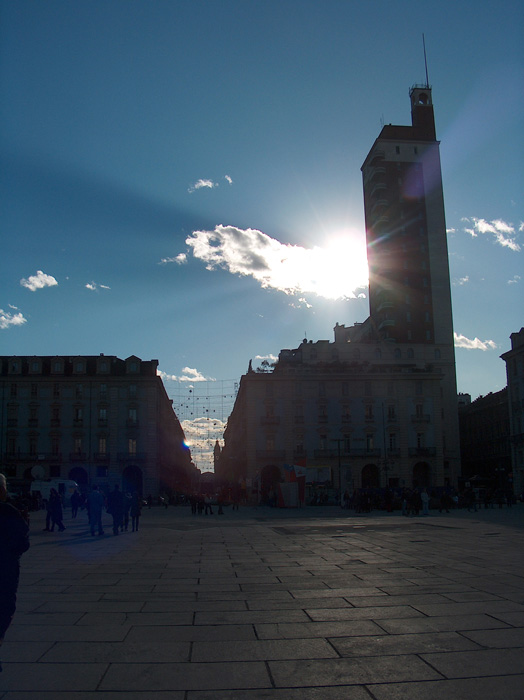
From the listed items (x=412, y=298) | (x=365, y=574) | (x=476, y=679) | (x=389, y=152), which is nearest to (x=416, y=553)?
(x=365, y=574)

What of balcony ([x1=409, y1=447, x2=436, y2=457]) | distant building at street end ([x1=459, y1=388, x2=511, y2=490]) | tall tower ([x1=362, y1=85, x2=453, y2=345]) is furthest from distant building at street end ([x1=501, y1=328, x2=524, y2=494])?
tall tower ([x1=362, y1=85, x2=453, y2=345])

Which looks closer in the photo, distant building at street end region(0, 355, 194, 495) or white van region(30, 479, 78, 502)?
white van region(30, 479, 78, 502)

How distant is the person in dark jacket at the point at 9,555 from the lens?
5129mm

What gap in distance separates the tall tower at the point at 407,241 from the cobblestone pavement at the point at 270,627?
70006 mm

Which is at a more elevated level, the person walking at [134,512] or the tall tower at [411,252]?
the tall tower at [411,252]

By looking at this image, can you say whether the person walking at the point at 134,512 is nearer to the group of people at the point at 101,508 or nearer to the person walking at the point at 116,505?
the group of people at the point at 101,508

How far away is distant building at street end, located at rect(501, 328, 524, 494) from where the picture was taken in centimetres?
5962

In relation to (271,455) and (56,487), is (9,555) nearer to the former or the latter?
(56,487)

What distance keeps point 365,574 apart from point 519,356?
53.1 m

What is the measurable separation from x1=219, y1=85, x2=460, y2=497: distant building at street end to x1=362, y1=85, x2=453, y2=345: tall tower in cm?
14

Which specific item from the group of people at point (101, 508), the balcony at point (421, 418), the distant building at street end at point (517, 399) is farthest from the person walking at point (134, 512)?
the balcony at point (421, 418)

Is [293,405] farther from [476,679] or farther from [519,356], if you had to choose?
[476,679]

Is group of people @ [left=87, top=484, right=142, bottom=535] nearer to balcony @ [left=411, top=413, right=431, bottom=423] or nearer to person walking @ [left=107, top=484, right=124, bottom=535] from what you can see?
person walking @ [left=107, top=484, right=124, bottom=535]

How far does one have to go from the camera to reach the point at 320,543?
18.2m
